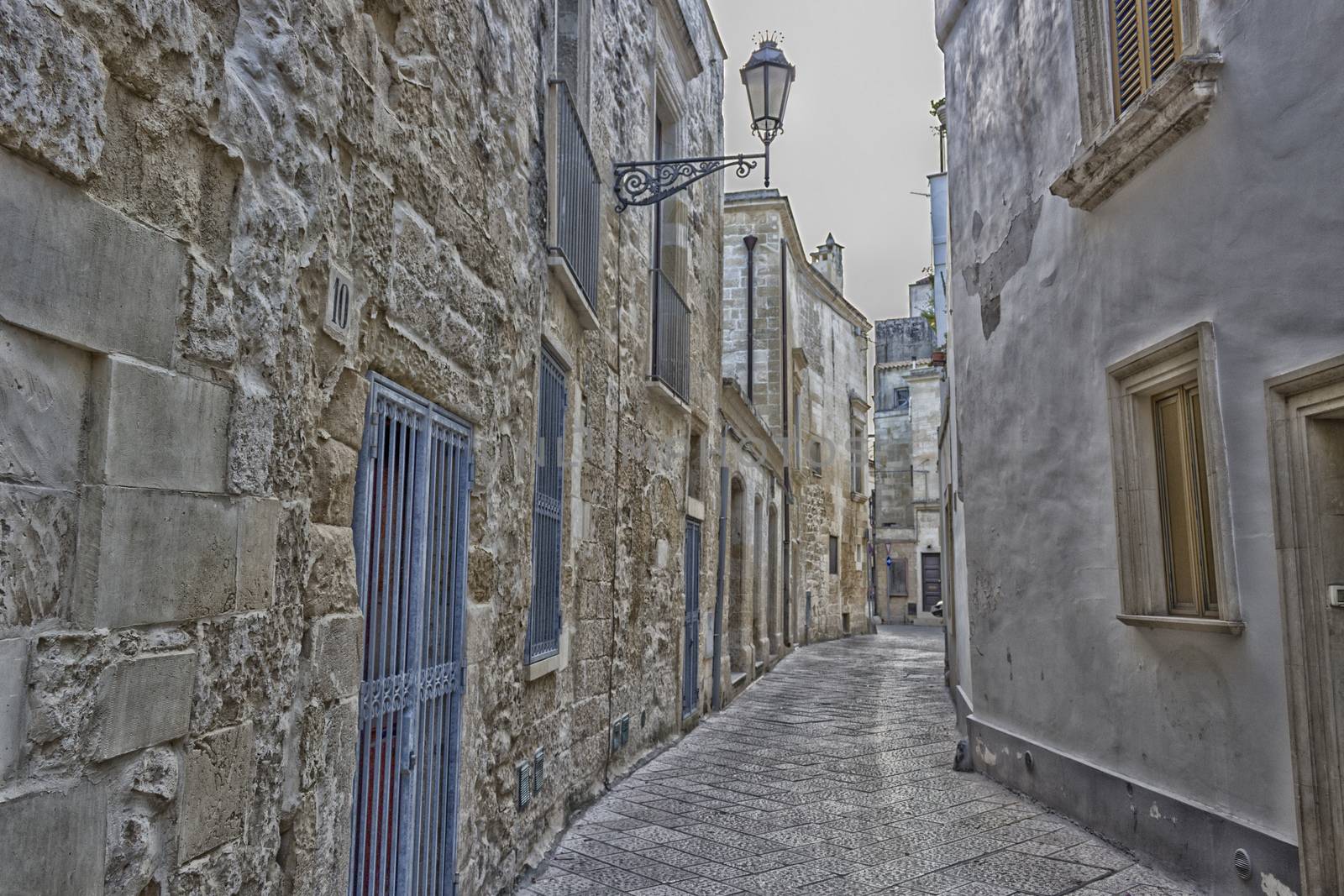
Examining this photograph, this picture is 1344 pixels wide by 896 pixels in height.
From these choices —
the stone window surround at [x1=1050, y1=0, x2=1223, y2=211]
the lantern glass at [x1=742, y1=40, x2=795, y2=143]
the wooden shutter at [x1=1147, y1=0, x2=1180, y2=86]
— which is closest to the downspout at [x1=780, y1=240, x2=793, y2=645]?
the lantern glass at [x1=742, y1=40, x2=795, y2=143]

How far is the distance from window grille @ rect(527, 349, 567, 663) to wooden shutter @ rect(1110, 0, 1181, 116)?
318 centimetres

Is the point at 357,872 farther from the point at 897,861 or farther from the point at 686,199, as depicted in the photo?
the point at 686,199

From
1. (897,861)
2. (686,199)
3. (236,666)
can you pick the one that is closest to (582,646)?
(897,861)

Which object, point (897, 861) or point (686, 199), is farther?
point (686, 199)

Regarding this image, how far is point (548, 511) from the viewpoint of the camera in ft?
16.5

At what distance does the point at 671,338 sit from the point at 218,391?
6312 millimetres

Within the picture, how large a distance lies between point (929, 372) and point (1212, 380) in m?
29.6

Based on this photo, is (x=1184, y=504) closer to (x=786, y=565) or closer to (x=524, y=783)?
(x=524, y=783)

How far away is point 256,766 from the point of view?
214cm

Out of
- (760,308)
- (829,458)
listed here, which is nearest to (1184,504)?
(760,308)

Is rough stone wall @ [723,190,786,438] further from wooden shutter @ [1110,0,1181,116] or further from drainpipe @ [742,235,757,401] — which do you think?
wooden shutter @ [1110,0,1181,116]

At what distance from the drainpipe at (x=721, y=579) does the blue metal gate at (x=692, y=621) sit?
2.76 ft

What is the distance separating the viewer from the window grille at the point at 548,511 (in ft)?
15.6

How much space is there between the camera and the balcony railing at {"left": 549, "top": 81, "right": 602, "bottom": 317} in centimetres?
489
